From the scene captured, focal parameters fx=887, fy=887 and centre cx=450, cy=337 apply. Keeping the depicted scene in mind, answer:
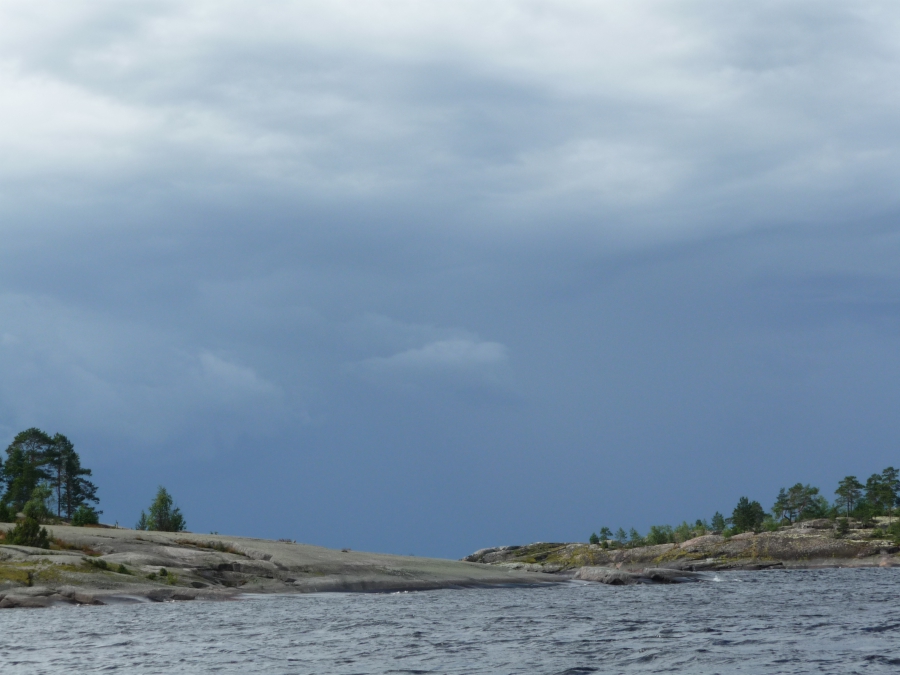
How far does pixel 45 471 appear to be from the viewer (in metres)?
125

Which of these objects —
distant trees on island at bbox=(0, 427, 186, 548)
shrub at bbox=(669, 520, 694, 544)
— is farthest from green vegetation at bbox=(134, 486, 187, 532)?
shrub at bbox=(669, 520, 694, 544)

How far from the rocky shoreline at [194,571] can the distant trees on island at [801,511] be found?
93595mm

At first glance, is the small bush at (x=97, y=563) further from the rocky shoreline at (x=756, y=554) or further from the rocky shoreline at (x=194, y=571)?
the rocky shoreline at (x=756, y=554)

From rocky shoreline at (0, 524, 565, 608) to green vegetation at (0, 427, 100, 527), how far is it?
44.3 m

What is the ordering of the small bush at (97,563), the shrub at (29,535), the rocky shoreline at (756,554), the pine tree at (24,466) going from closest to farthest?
the small bush at (97,563) < the shrub at (29,535) < the pine tree at (24,466) < the rocky shoreline at (756,554)

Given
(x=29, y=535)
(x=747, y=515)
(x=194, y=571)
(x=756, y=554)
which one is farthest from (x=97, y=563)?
(x=747, y=515)

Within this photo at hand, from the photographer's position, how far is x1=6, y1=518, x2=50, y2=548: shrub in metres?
69.8

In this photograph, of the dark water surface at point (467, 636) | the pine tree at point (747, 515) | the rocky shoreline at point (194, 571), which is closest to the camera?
the dark water surface at point (467, 636)

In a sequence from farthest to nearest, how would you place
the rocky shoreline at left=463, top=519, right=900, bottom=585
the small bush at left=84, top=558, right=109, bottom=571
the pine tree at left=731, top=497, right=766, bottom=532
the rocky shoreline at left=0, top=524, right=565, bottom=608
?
the pine tree at left=731, top=497, right=766, bottom=532, the rocky shoreline at left=463, top=519, right=900, bottom=585, the small bush at left=84, top=558, right=109, bottom=571, the rocky shoreline at left=0, top=524, right=565, bottom=608

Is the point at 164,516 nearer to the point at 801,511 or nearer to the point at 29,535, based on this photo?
the point at 29,535

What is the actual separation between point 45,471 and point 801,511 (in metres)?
152

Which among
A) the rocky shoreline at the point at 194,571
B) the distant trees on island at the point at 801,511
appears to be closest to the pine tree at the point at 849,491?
the distant trees on island at the point at 801,511

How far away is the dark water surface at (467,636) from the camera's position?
101 feet

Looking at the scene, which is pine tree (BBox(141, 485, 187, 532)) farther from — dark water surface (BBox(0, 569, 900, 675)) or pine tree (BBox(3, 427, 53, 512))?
dark water surface (BBox(0, 569, 900, 675))
